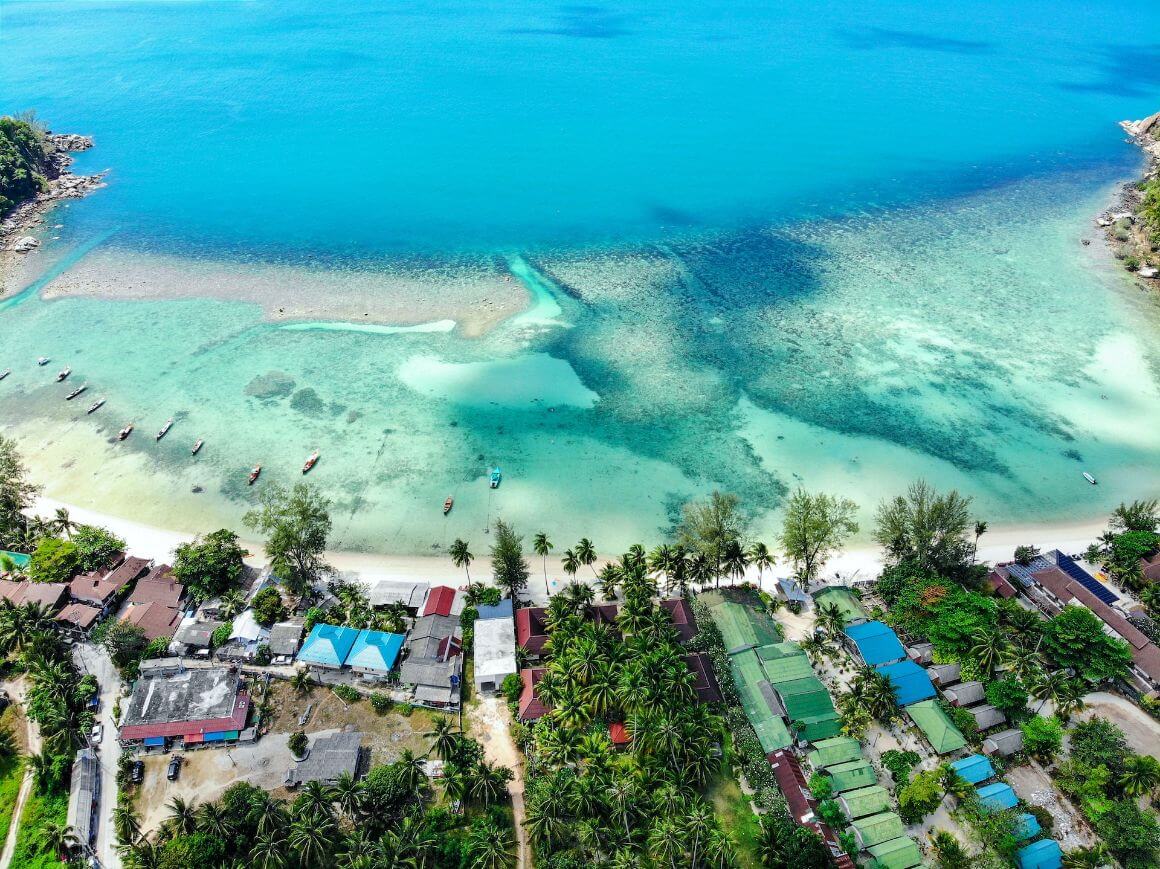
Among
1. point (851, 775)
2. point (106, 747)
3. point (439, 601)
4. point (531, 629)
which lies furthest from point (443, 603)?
point (851, 775)

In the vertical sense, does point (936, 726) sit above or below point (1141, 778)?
below

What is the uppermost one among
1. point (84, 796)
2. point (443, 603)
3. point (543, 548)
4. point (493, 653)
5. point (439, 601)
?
point (543, 548)

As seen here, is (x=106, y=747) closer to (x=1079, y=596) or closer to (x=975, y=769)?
(x=975, y=769)

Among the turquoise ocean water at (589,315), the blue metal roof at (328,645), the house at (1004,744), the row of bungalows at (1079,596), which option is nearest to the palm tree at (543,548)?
the turquoise ocean water at (589,315)

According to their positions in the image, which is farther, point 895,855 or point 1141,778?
point 1141,778

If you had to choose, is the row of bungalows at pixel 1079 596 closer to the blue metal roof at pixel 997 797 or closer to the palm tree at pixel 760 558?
the blue metal roof at pixel 997 797

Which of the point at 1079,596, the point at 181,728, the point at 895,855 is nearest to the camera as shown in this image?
the point at 895,855
